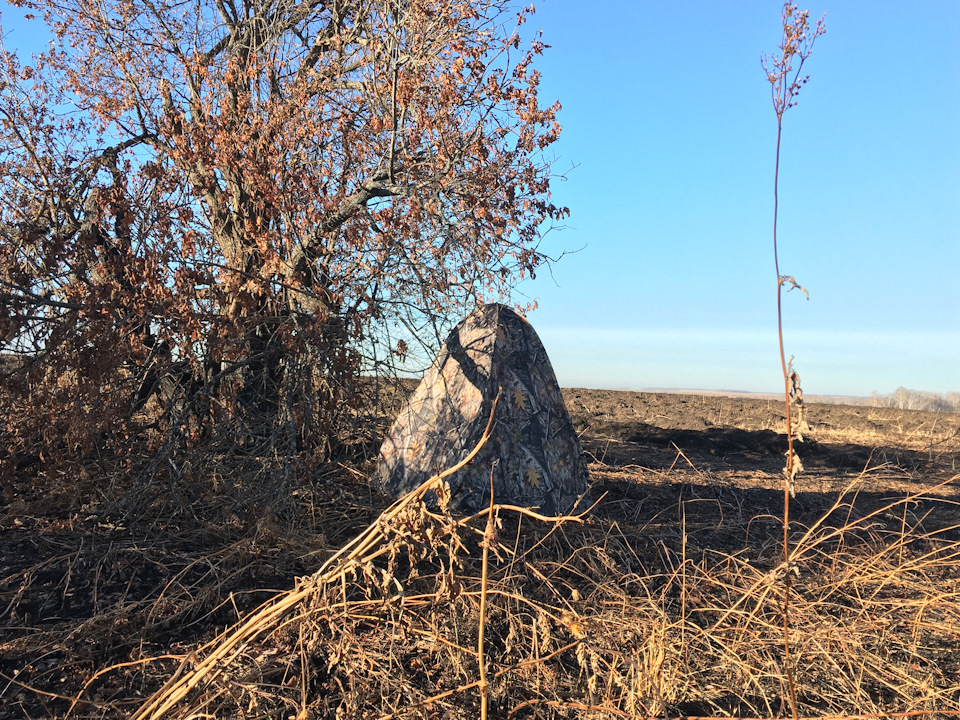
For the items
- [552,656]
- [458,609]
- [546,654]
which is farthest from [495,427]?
[552,656]

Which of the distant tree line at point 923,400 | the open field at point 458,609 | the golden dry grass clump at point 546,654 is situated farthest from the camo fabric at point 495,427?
the distant tree line at point 923,400

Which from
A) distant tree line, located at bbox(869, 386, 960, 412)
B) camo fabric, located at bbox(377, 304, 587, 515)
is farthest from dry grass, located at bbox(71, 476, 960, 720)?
distant tree line, located at bbox(869, 386, 960, 412)

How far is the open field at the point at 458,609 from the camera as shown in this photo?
279cm

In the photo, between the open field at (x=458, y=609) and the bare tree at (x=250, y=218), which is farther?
the bare tree at (x=250, y=218)

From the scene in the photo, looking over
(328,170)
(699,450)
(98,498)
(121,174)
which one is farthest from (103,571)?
(699,450)

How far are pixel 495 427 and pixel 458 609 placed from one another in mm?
1844

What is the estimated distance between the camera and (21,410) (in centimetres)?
618

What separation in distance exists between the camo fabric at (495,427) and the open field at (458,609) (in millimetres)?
260

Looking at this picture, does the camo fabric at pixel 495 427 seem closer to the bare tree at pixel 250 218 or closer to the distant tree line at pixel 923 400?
the bare tree at pixel 250 218

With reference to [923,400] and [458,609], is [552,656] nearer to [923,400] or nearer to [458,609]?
[458,609]

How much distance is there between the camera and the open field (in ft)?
9.14

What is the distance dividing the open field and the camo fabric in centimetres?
26

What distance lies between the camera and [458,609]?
3525 millimetres

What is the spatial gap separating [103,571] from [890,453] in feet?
30.7
